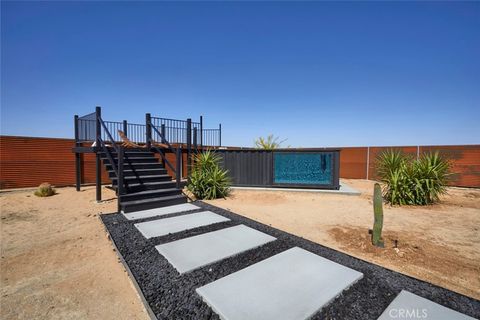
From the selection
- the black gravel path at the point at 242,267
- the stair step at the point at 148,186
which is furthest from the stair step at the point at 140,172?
the black gravel path at the point at 242,267

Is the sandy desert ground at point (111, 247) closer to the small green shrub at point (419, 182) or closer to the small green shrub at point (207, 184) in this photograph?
the small green shrub at point (419, 182)

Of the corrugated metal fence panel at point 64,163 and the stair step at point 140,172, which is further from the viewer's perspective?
the corrugated metal fence panel at point 64,163

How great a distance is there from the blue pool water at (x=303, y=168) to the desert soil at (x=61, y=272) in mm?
6090

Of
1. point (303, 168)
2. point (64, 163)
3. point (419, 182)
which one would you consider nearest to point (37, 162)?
point (64, 163)

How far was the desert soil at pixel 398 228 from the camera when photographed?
8.69 feet

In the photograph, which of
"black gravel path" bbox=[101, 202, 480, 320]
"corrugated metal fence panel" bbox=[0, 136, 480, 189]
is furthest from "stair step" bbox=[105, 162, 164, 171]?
"corrugated metal fence panel" bbox=[0, 136, 480, 189]

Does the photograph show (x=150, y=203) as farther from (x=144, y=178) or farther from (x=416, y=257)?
(x=416, y=257)

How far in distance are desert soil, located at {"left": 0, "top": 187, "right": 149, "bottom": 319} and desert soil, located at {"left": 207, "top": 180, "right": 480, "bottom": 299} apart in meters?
2.71

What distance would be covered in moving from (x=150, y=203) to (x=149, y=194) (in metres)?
0.32

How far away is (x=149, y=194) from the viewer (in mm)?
5066

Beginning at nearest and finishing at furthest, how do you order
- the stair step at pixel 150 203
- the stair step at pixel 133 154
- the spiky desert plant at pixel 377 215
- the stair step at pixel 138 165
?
the spiky desert plant at pixel 377 215 → the stair step at pixel 150 203 → the stair step at pixel 138 165 → the stair step at pixel 133 154

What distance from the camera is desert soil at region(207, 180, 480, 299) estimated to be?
2648mm

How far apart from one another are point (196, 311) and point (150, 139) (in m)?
6.25

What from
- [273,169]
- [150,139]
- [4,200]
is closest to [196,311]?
[150,139]
